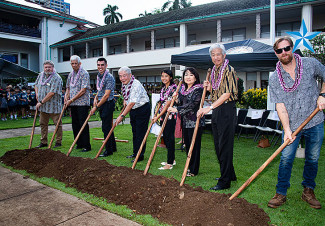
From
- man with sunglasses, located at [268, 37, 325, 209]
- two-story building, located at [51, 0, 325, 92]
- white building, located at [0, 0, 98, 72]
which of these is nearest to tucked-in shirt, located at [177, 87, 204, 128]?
man with sunglasses, located at [268, 37, 325, 209]

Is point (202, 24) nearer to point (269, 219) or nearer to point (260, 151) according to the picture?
point (260, 151)

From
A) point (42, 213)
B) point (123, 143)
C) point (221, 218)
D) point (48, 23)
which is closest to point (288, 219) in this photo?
point (221, 218)

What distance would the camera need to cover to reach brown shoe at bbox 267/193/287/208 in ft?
9.87

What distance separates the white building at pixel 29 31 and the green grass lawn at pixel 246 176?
69.4 ft

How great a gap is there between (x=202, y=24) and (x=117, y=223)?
19.9 m

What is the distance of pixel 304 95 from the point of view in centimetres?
293

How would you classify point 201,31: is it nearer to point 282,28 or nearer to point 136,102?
point 282,28

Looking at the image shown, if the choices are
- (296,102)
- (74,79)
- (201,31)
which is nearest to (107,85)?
(74,79)

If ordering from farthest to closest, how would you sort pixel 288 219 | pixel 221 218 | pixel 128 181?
pixel 128 181 < pixel 288 219 < pixel 221 218

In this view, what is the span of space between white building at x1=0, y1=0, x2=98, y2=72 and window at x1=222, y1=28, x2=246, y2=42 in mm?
17257

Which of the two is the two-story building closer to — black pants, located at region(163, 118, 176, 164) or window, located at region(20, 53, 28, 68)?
window, located at region(20, 53, 28, 68)

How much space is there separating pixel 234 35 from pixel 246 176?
18232 mm

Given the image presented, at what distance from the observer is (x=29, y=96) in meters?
14.6

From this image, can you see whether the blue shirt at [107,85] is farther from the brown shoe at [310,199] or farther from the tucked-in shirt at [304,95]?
the brown shoe at [310,199]
